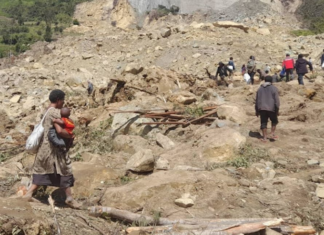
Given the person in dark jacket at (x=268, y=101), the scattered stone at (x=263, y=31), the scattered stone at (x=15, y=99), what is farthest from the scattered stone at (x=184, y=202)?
the scattered stone at (x=263, y=31)

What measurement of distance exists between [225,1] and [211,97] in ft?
75.1

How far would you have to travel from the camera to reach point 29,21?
5956 cm

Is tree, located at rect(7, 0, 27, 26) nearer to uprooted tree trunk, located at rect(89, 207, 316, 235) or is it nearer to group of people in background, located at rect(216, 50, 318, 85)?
group of people in background, located at rect(216, 50, 318, 85)

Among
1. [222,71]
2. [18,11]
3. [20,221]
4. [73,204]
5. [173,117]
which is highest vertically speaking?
[18,11]

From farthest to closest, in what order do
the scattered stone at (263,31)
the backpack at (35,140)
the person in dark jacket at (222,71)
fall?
the scattered stone at (263,31), the person in dark jacket at (222,71), the backpack at (35,140)

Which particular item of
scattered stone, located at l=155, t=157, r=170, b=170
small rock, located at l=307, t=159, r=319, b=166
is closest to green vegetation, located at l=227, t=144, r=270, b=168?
small rock, located at l=307, t=159, r=319, b=166

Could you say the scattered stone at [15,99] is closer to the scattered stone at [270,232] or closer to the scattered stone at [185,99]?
the scattered stone at [185,99]

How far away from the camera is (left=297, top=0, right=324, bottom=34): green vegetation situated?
1068 inches

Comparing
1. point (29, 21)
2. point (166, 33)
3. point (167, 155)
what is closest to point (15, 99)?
point (167, 155)

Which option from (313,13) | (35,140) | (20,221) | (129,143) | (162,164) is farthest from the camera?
(313,13)

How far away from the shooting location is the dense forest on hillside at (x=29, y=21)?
140ft

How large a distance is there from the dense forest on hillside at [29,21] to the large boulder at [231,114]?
31.6 m

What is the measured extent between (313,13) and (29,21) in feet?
137

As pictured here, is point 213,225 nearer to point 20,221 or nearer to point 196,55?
point 20,221
